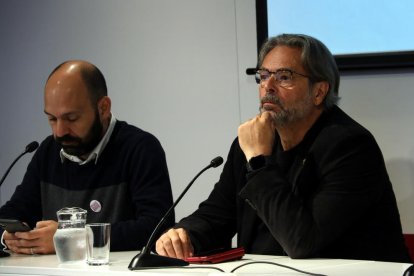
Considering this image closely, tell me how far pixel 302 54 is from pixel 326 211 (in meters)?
0.65

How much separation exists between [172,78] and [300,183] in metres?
1.44

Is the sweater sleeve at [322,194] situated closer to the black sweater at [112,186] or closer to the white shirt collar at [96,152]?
the black sweater at [112,186]

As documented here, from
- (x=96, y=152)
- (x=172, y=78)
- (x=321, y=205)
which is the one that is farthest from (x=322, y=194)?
(x=172, y=78)

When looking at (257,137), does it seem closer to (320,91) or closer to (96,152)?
(320,91)

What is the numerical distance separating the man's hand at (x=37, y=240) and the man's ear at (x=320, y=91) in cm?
103

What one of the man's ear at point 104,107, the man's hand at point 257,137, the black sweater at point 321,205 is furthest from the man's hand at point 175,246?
the man's ear at point 104,107

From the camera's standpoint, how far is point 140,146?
9.96 ft

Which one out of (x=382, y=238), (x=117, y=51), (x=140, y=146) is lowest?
(x=382, y=238)

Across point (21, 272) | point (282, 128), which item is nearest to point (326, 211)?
point (282, 128)

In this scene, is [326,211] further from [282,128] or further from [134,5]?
[134,5]

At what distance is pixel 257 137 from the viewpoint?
2604 millimetres

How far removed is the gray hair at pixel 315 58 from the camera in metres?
2.74

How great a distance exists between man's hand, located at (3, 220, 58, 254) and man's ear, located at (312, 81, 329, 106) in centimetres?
103

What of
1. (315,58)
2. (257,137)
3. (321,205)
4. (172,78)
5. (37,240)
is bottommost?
(37,240)
